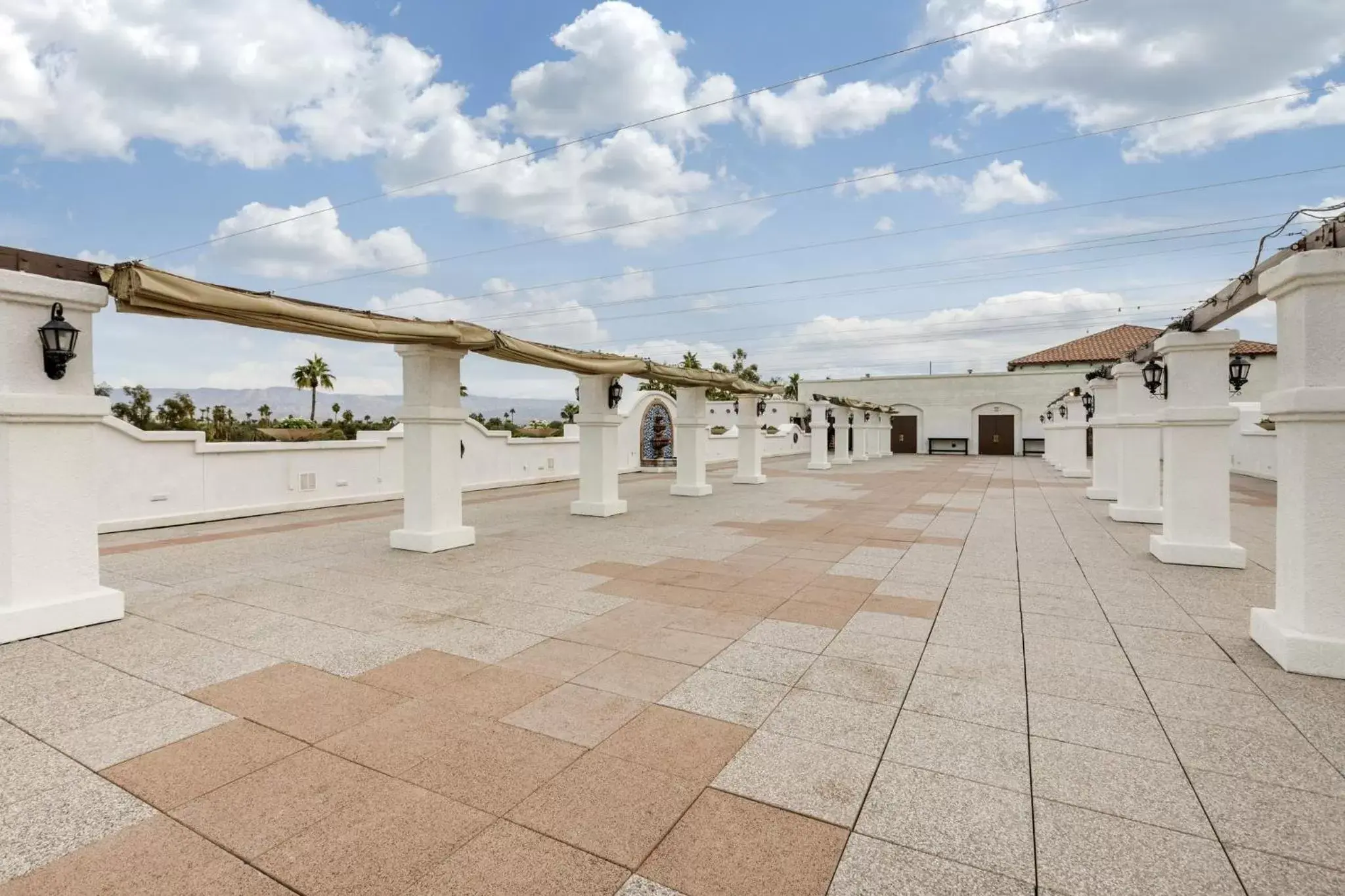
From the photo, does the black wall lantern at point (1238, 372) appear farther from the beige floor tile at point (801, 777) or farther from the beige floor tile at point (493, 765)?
the beige floor tile at point (493, 765)

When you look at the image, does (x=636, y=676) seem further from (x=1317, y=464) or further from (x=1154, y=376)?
(x=1154, y=376)

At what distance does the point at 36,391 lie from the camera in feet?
15.6

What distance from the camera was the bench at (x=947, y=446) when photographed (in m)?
37.7

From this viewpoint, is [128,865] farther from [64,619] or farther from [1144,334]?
[1144,334]

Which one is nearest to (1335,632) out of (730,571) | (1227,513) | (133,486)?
(1227,513)

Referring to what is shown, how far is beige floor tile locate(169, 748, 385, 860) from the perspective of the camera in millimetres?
2434

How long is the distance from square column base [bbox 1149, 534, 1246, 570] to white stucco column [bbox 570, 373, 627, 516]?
7.68 m

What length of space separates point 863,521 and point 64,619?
31.3ft

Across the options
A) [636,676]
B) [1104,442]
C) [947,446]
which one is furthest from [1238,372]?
[947,446]

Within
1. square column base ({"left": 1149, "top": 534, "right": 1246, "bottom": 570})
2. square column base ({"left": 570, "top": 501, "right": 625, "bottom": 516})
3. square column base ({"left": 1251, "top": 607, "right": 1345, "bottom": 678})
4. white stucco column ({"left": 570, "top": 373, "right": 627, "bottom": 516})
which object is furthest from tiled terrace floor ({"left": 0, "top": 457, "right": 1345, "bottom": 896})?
white stucco column ({"left": 570, "top": 373, "right": 627, "bottom": 516})

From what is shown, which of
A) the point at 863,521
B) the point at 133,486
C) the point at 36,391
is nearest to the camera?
the point at 36,391

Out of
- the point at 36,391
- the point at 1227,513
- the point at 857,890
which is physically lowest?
the point at 857,890

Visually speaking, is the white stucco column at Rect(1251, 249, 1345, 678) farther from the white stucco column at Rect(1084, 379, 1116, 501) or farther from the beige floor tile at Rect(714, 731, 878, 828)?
the white stucco column at Rect(1084, 379, 1116, 501)

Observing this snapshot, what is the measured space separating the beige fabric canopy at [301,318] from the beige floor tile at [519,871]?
4.87 metres
